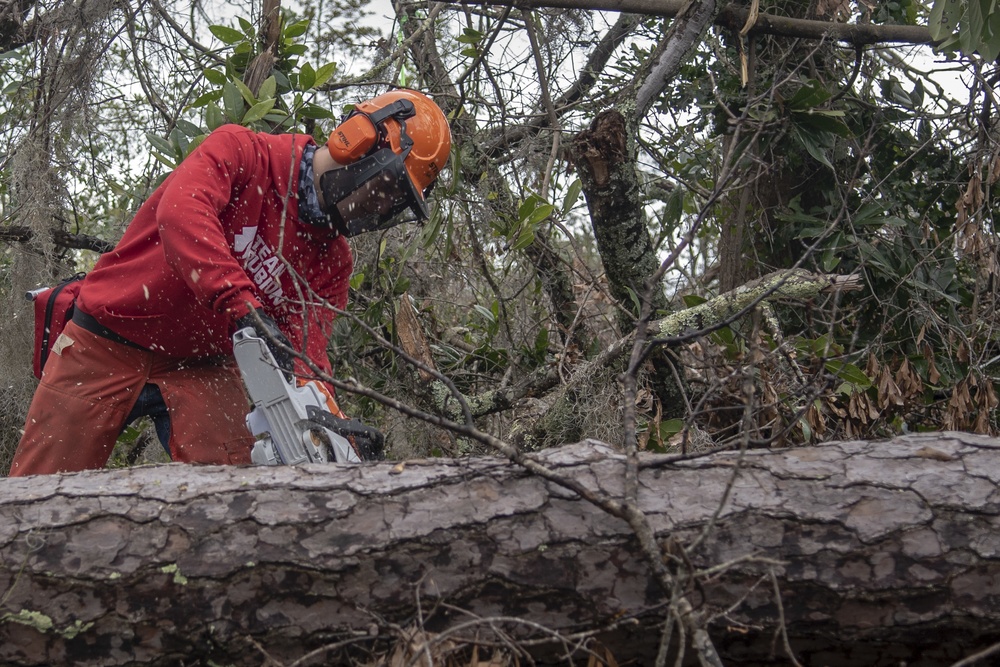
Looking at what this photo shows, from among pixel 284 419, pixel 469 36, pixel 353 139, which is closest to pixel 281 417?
pixel 284 419

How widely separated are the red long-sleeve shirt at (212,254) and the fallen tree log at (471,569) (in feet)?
3.14

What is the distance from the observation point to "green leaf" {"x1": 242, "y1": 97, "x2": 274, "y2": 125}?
3.29 meters

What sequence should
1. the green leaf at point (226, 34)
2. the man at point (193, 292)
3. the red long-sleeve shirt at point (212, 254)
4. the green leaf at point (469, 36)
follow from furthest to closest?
the green leaf at point (469, 36) → the green leaf at point (226, 34) → the man at point (193, 292) → the red long-sleeve shirt at point (212, 254)

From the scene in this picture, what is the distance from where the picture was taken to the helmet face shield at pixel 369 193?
9.64ft

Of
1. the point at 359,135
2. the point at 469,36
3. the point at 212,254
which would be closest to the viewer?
the point at 212,254

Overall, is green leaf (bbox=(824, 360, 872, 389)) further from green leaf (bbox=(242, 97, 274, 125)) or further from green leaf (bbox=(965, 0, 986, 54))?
green leaf (bbox=(242, 97, 274, 125))

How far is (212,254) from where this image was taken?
263 cm

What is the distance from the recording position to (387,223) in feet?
10.6

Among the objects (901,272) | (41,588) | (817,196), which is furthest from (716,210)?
(41,588)

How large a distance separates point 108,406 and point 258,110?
1286mm

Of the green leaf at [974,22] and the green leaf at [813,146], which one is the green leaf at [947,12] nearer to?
the green leaf at [974,22]

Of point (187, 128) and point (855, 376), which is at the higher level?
point (187, 128)

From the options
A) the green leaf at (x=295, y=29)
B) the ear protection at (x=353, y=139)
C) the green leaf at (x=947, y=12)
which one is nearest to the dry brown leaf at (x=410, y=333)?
the ear protection at (x=353, y=139)

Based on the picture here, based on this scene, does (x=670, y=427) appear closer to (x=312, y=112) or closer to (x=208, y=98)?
Result: (x=312, y=112)
